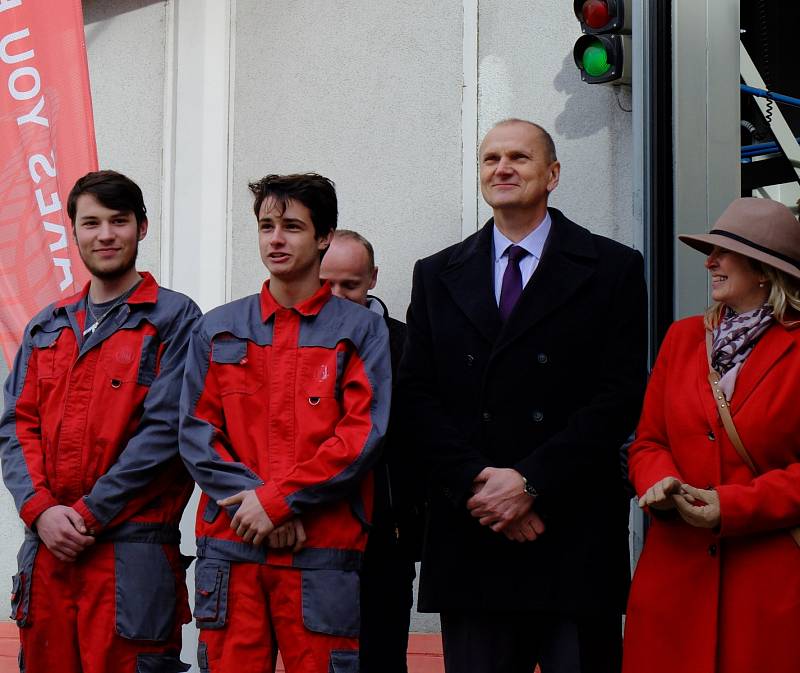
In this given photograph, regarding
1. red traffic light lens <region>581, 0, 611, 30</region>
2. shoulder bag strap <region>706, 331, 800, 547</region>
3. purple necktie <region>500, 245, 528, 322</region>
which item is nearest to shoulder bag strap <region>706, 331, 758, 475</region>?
shoulder bag strap <region>706, 331, 800, 547</region>

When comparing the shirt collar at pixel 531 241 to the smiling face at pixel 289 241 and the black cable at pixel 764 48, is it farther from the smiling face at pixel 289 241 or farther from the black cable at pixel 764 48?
the black cable at pixel 764 48

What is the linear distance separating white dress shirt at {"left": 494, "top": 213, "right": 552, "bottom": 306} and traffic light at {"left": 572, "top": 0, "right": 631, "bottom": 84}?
161 cm

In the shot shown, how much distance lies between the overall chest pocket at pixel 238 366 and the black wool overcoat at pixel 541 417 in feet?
1.49

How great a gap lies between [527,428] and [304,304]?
784 mm

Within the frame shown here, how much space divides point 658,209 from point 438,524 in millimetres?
2060

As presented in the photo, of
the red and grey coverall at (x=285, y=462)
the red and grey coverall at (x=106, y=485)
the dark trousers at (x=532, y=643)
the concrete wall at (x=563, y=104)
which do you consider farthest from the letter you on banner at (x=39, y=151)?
the dark trousers at (x=532, y=643)

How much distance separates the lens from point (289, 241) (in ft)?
12.7

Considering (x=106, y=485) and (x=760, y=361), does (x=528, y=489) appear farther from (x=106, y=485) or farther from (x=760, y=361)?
(x=106, y=485)

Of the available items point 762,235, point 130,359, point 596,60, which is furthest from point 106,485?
point 596,60

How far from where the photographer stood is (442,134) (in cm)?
591

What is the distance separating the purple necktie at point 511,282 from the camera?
12.3ft

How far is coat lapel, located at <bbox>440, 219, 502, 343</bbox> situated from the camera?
3.72m

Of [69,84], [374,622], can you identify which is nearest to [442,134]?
[69,84]

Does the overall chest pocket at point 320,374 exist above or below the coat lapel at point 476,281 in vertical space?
below
